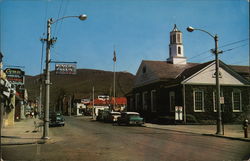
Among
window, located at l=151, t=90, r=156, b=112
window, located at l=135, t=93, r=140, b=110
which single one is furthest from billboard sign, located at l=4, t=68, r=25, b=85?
window, located at l=135, t=93, r=140, b=110

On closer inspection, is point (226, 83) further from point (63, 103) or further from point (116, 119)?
point (63, 103)

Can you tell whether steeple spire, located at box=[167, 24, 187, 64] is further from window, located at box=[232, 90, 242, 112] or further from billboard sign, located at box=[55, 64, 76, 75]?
billboard sign, located at box=[55, 64, 76, 75]

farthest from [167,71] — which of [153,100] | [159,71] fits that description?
[153,100]

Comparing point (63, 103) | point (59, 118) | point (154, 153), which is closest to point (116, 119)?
point (59, 118)

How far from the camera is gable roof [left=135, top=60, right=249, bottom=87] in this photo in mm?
39287

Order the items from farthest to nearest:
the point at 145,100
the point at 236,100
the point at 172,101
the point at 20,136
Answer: the point at 145,100 < the point at 172,101 < the point at 236,100 < the point at 20,136

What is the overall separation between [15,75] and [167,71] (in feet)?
72.4

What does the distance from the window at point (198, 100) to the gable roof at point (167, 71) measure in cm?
291

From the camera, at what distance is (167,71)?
4341 centimetres

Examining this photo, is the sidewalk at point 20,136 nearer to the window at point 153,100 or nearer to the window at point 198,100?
the window at point 198,100

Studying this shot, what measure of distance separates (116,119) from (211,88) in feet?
42.7

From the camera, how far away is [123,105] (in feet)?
289

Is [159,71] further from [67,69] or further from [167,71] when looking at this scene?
[67,69]

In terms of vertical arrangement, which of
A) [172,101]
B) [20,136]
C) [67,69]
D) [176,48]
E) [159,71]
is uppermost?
[176,48]
